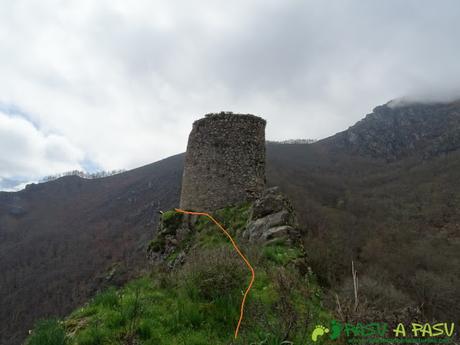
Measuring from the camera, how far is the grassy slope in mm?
3352

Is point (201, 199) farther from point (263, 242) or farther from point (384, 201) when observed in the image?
point (384, 201)

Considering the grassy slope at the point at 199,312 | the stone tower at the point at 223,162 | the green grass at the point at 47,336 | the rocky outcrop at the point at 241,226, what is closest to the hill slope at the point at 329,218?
the grassy slope at the point at 199,312

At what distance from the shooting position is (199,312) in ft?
13.2

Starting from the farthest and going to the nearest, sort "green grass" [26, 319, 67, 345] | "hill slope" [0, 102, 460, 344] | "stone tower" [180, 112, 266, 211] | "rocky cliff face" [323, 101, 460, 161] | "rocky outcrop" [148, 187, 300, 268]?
"rocky cliff face" [323, 101, 460, 161] → "hill slope" [0, 102, 460, 344] → "stone tower" [180, 112, 266, 211] → "rocky outcrop" [148, 187, 300, 268] → "green grass" [26, 319, 67, 345]

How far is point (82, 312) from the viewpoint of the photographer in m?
4.32

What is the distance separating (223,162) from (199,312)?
20.7ft

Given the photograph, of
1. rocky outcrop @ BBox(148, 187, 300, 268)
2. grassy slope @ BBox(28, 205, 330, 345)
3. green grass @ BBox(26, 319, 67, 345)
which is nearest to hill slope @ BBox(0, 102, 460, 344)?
grassy slope @ BBox(28, 205, 330, 345)

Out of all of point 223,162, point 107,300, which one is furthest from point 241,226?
point 107,300

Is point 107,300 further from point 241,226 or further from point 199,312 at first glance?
point 241,226

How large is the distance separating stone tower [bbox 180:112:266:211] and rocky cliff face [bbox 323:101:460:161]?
61716mm

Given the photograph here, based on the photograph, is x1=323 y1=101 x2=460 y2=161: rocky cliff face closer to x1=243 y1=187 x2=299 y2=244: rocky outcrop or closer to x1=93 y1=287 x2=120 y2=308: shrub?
x1=243 y1=187 x2=299 y2=244: rocky outcrop

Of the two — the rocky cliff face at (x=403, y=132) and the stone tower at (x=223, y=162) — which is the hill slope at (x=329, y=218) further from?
the stone tower at (x=223, y=162)

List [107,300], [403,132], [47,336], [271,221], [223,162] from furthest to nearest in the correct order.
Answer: [403,132] < [223,162] < [271,221] < [107,300] < [47,336]

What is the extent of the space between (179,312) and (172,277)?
123cm
